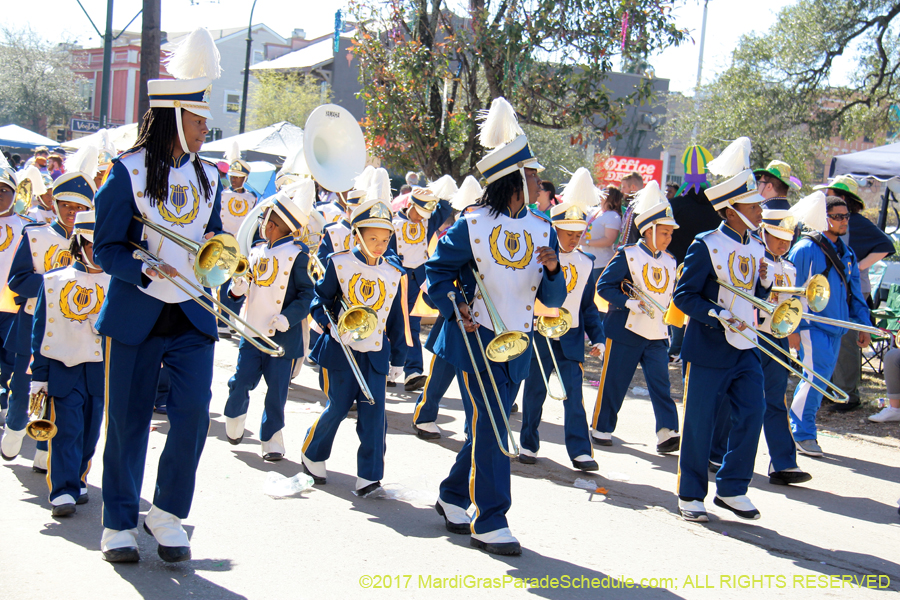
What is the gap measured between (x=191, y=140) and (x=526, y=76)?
939 cm

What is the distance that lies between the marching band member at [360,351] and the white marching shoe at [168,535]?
58.0 inches

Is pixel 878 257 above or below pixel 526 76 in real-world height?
below

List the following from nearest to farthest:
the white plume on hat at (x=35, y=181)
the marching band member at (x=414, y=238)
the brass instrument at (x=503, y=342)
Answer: the brass instrument at (x=503, y=342) → the white plume on hat at (x=35, y=181) → the marching band member at (x=414, y=238)

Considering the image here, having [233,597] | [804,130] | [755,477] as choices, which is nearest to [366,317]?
[233,597]

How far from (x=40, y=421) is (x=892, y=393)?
24.4 ft

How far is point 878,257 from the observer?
8.01m

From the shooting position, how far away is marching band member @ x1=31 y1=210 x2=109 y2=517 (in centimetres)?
469

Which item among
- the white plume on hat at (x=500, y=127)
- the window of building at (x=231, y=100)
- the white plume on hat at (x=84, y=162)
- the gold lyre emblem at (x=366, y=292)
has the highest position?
the window of building at (x=231, y=100)

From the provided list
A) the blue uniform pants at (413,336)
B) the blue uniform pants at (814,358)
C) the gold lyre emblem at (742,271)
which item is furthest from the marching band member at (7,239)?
the blue uniform pants at (814,358)

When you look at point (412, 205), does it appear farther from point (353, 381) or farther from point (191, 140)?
point (191, 140)

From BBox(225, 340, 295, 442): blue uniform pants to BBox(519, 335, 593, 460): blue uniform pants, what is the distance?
173 cm

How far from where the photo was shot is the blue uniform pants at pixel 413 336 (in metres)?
8.85

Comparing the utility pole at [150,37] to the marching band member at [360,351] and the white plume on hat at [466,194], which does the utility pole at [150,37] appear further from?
the marching band member at [360,351]

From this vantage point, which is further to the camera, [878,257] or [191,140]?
[878,257]
